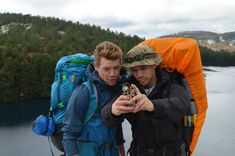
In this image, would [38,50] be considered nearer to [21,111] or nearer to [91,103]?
[21,111]

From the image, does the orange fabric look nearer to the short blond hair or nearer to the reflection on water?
the short blond hair

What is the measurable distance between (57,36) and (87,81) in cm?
6417

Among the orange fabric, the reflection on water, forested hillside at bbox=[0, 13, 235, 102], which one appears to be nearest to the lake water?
the reflection on water

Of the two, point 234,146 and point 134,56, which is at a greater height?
point 134,56

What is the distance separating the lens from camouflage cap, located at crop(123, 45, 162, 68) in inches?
80.4

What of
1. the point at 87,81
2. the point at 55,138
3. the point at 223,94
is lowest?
the point at 223,94

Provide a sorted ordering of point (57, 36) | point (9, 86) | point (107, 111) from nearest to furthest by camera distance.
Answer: point (107, 111), point (9, 86), point (57, 36)

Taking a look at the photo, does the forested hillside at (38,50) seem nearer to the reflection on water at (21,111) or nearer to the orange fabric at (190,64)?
the reflection on water at (21,111)

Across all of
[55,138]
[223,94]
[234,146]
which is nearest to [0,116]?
[234,146]

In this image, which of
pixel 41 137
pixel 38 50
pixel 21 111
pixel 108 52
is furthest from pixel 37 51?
pixel 108 52

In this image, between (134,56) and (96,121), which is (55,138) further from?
(134,56)

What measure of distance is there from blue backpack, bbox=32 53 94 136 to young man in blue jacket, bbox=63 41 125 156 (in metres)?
0.12

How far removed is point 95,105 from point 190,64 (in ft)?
2.09

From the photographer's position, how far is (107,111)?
195 cm
